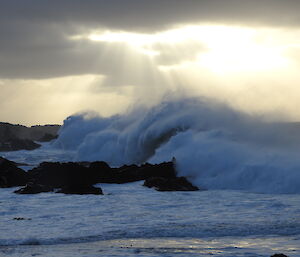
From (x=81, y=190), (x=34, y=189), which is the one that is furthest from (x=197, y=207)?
(x=34, y=189)

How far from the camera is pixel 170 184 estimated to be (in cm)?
2009

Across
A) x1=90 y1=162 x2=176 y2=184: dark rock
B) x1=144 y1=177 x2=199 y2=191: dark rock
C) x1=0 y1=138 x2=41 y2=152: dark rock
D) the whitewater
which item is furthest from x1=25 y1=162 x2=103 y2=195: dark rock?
x1=0 y1=138 x2=41 y2=152: dark rock

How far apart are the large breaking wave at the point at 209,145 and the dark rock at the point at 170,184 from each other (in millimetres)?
964

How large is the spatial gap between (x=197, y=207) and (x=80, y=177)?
664cm

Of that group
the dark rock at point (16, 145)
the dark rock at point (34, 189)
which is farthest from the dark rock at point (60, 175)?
the dark rock at point (16, 145)

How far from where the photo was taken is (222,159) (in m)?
23.4

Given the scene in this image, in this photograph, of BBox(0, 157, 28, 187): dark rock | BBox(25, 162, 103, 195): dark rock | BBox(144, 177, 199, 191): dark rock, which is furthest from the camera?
BBox(0, 157, 28, 187): dark rock

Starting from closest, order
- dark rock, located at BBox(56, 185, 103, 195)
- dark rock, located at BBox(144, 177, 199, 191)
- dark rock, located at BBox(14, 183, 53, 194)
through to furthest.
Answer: dark rock, located at BBox(56, 185, 103, 195), dark rock, located at BBox(14, 183, 53, 194), dark rock, located at BBox(144, 177, 199, 191)

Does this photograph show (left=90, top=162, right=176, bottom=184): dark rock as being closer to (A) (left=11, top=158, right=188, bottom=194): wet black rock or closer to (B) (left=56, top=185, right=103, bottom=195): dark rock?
(A) (left=11, top=158, right=188, bottom=194): wet black rock

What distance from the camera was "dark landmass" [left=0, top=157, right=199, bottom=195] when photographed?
19406mm

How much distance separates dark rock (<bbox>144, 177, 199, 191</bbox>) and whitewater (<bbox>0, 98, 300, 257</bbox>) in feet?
1.66

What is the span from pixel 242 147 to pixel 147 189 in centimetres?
613

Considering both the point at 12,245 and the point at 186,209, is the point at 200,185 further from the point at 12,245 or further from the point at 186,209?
the point at 12,245

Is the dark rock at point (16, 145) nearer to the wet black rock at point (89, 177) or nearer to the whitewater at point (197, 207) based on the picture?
the whitewater at point (197, 207)
